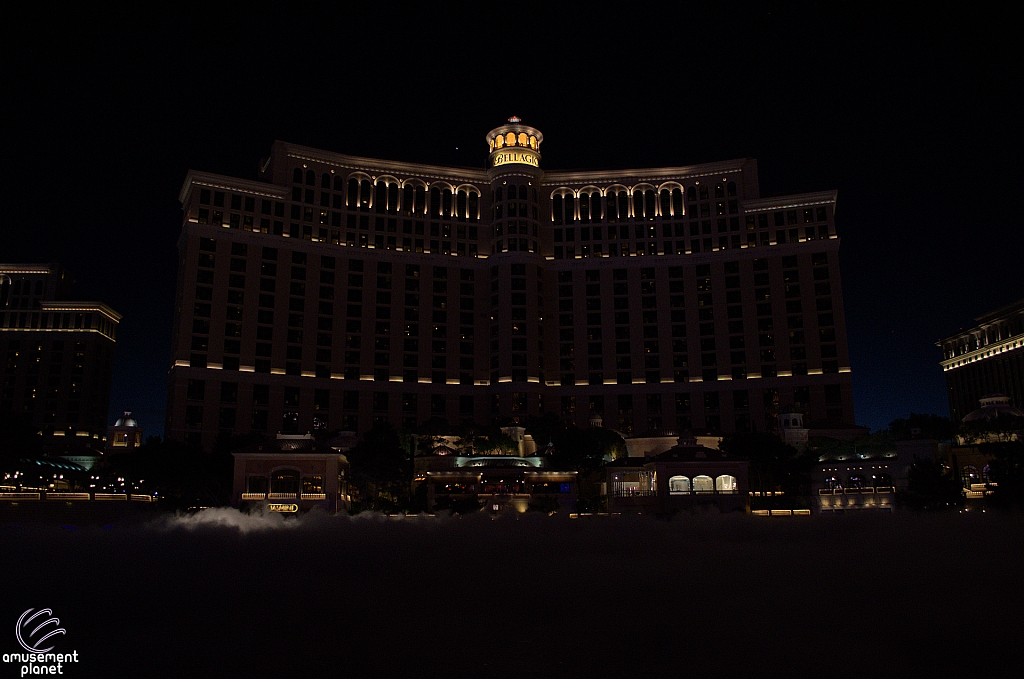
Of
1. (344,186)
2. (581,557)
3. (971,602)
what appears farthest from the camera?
(344,186)

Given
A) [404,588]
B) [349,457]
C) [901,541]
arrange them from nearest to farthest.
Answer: [404,588] < [901,541] < [349,457]

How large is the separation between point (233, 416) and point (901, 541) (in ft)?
358

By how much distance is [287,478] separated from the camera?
293 ft

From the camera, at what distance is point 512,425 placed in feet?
413

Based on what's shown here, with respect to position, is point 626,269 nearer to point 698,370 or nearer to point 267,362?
point 698,370

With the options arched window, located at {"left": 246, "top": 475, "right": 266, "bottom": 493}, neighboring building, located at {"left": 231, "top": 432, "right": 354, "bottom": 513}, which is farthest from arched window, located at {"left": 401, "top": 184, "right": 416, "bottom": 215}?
arched window, located at {"left": 246, "top": 475, "right": 266, "bottom": 493}

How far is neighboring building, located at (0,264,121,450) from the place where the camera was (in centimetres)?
17350

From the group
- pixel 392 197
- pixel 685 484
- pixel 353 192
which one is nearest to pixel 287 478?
pixel 685 484

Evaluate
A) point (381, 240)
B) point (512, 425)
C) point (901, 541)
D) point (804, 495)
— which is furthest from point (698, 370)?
point (901, 541)
